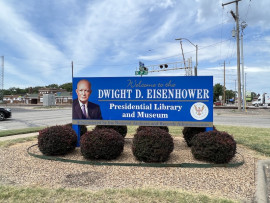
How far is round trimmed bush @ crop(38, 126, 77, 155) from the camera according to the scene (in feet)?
19.0

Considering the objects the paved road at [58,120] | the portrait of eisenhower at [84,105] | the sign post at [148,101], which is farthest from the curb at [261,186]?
the paved road at [58,120]

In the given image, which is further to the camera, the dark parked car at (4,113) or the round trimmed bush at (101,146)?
the dark parked car at (4,113)

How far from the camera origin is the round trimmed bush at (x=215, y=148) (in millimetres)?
5117

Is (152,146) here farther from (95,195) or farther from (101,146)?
(95,195)

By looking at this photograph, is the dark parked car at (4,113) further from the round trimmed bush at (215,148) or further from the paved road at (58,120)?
the round trimmed bush at (215,148)

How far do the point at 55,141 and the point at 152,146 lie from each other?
2.53 meters

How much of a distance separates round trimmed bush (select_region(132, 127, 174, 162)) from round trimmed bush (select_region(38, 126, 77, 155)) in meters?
1.86

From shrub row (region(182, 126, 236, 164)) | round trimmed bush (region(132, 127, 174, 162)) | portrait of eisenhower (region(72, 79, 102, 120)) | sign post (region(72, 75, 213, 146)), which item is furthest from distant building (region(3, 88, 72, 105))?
shrub row (region(182, 126, 236, 164))

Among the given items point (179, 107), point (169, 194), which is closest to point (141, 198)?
point (169, 194)

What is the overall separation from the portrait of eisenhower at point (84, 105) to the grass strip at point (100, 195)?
127 inches

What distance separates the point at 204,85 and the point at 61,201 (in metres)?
4.53

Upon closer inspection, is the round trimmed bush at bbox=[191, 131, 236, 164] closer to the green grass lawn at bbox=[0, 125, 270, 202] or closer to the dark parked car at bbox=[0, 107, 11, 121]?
the green grass lawn at bbox=[0, 125, 270, 202]

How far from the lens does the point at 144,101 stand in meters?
6.46

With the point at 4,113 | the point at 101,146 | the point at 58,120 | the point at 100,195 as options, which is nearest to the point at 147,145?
the point at 101,146
